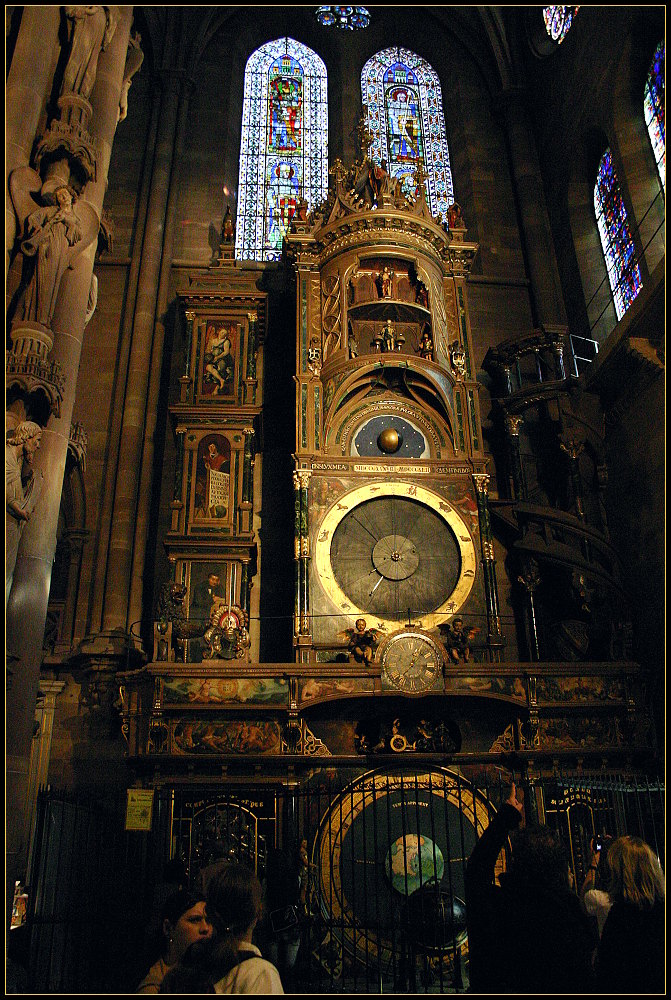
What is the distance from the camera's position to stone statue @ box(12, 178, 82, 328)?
7355 mm

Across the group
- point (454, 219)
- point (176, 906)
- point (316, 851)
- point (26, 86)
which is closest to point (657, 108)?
point (454, 219)

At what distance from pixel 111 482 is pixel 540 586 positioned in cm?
734

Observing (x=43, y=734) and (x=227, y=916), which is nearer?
(x=227, y=916)

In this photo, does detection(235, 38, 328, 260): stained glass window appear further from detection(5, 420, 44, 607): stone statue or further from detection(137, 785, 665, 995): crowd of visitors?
detection(137, 785, 665, 995): crowd of visitors

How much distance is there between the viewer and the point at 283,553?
1375cm

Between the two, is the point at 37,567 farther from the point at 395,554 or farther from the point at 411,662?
the point at 395,554

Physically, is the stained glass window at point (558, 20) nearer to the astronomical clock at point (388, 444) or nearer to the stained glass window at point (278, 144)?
the stained glass window at point (278, 144)

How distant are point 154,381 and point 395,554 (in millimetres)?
5883

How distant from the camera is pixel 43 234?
7.50 meters

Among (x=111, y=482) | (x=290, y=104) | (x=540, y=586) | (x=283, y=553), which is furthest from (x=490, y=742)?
(x=290, y=104)

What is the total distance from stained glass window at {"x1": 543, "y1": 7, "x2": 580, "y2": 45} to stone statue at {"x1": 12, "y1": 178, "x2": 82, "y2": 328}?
43.0 ft

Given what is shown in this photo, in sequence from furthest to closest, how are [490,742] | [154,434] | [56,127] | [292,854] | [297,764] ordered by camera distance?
[154,434]
[490,742]
[297,764]
[292,854]
[56,127]

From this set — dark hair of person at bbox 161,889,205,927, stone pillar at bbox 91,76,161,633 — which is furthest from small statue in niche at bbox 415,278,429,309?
dark hair of person at bbox 161,889,205,927

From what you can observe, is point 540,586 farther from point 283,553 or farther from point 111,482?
point 111,482
